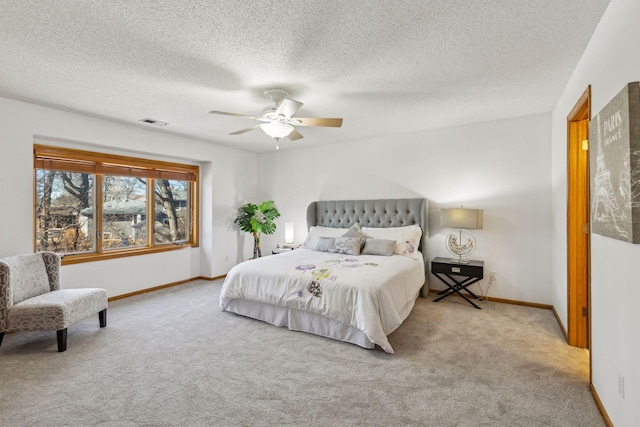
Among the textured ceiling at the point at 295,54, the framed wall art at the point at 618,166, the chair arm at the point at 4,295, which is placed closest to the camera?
the framed wall art at the point at 618,166

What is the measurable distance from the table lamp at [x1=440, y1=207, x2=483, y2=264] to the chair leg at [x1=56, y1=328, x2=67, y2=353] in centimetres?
448

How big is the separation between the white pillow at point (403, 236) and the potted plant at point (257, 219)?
6.91 ft

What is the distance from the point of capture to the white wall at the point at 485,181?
13.4ft

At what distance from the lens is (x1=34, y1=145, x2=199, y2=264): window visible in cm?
407

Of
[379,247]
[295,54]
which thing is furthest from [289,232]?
[295,54]

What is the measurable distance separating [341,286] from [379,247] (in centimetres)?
142

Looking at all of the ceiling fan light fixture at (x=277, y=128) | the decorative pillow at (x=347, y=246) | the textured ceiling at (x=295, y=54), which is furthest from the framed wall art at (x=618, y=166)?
the decorative pillow at (x=347, y=246)

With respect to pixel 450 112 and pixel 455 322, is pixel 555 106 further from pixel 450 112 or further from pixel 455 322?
pixel 455 322

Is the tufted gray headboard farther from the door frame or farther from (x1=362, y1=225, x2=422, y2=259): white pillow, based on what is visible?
the door frame

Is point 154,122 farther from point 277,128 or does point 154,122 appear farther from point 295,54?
point 295,54

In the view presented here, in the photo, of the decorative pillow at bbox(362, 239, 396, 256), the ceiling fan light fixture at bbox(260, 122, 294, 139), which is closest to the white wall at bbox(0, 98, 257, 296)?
Result: the ceiling fan light fixture at bbox(260, 122, 294, 139)

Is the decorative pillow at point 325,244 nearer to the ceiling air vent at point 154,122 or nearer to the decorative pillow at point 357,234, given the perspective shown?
the decorative pillow at point 357,234

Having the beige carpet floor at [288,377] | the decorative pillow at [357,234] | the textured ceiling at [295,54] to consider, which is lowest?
the beige carpet floor at [288,377]

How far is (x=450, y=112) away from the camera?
13.1 ft
